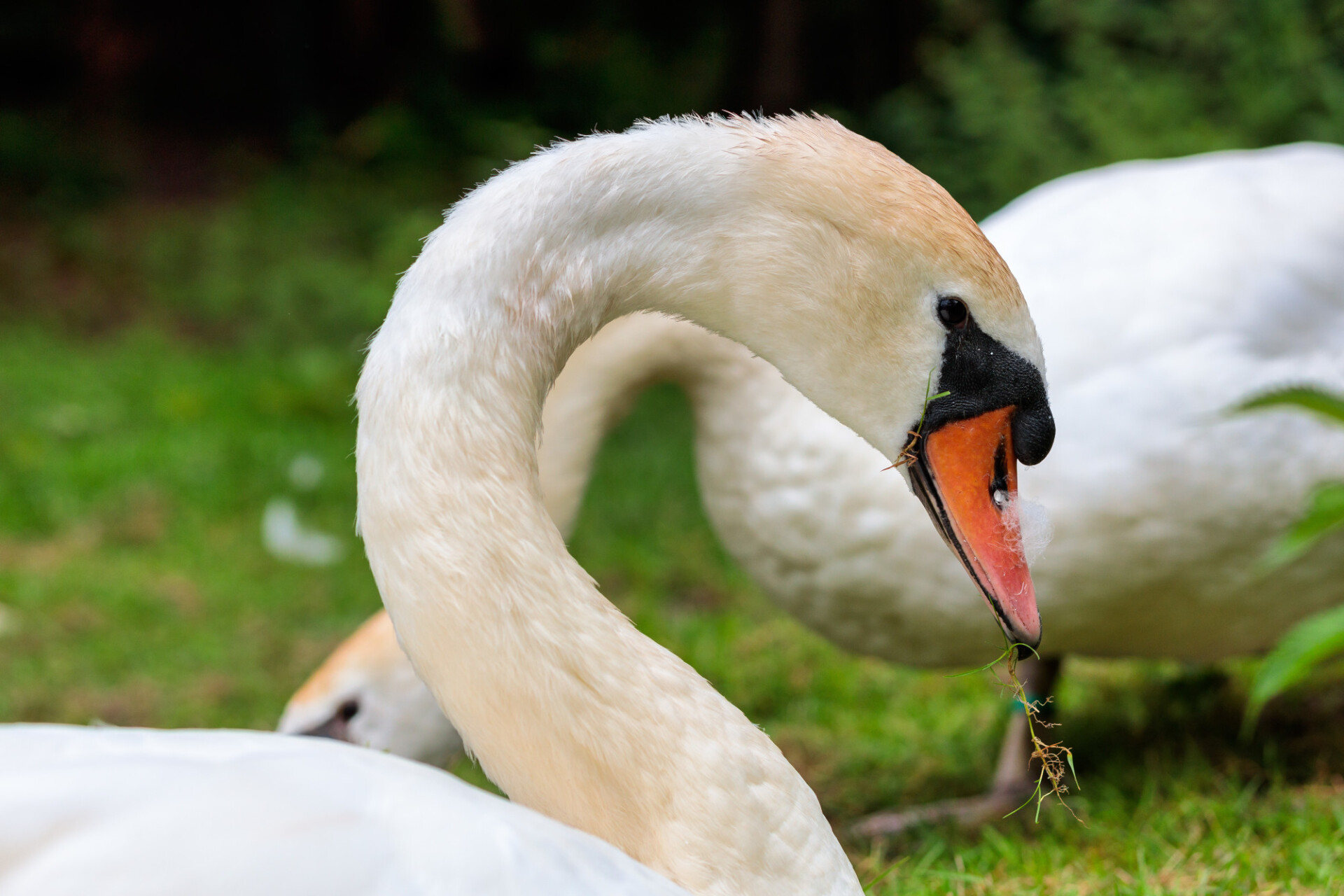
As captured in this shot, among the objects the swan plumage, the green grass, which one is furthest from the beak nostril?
the swan plumage

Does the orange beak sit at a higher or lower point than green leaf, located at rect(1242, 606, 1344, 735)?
higher

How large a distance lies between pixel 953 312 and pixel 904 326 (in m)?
0.06

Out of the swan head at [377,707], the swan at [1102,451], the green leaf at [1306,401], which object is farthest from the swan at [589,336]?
the swan head at [377,707]

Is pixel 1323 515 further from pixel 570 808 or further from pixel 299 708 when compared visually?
pixel 299 708

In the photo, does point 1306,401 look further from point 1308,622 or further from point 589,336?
point 589,336

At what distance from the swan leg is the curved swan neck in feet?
3.63

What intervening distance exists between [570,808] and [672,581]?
3015 millimetres

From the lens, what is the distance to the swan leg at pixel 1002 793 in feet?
8.96

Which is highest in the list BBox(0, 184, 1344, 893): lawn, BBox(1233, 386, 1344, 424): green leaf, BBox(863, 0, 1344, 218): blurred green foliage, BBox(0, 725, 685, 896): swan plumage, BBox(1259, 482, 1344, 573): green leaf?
BBox(863, 0, 1344, 218): blurred green foliage

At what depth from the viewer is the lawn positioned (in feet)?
7.83

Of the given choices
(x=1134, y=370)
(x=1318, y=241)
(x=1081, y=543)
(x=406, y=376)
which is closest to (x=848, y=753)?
(x=1081, y=543)

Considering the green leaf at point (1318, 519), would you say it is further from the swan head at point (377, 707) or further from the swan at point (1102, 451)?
the swan head at point (377, 707)

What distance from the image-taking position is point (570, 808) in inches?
62.4

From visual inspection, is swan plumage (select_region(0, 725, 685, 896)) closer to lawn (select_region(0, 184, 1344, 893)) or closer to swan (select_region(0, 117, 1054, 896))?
swan (select_region(0, 117, 1054, 896))
